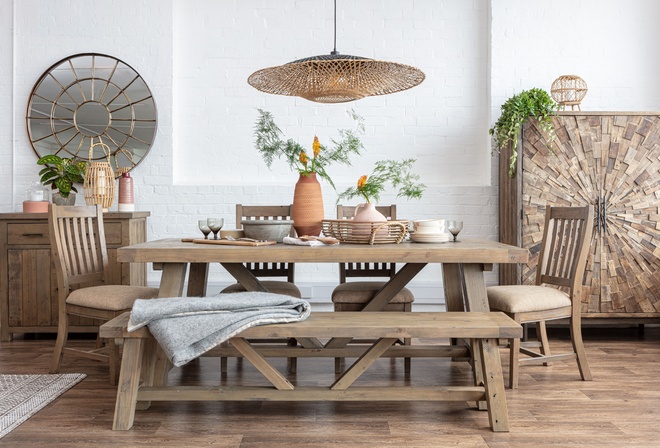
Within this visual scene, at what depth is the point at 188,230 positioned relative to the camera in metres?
4.73

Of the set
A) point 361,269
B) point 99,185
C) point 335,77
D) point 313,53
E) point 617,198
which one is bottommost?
point 361,269

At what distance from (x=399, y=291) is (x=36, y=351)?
91.2 inches

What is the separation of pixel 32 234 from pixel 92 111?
105 centimetres

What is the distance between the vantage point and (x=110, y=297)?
3.09 meters

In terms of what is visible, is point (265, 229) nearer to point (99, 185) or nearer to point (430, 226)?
point (430, 226)

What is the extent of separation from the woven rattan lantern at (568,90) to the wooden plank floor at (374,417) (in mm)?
1906

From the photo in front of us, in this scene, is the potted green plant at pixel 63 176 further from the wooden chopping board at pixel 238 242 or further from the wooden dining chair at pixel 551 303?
the wooden dining chair at pixel 551 303

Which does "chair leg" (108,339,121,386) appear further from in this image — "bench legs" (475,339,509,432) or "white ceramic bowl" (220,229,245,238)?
"bench legs" (475,339,509,432)

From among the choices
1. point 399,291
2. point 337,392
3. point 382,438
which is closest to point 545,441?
point 382,438

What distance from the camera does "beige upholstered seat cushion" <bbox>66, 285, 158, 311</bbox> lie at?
3.06 metres

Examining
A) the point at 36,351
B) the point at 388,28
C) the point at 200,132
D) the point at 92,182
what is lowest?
the point at 36,351

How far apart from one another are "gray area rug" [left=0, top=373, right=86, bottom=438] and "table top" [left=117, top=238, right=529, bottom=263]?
761mm

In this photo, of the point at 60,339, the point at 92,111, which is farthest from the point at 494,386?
the point at 92,111

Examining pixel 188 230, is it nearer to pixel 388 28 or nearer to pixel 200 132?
pixel 200 132
